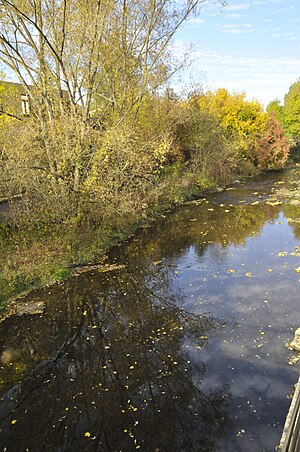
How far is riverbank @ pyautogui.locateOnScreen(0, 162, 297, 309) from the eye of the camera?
11852 mm

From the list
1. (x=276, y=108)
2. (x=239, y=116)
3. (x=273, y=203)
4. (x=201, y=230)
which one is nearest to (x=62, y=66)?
(x=201, y=230)

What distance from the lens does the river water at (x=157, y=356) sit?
20.3 feet

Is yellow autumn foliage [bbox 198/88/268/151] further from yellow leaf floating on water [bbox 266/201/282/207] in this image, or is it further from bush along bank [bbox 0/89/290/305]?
bush along bank [bbox 0/89/290/305]

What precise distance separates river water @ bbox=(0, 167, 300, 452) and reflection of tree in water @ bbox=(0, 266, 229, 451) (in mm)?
25

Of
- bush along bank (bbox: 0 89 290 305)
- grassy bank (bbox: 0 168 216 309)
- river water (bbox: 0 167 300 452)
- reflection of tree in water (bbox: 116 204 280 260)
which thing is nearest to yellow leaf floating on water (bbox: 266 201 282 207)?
reflection of tree in water (bbox: 116 204 280 260)

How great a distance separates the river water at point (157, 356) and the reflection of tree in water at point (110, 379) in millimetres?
25

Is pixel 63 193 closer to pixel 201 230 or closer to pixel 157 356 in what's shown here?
pixel 201 230

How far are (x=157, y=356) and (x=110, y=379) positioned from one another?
1241mm

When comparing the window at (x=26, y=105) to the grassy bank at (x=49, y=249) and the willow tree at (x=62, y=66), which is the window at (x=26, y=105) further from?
the grassy bank at (x=49, y=249)

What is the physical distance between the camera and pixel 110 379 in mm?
7547

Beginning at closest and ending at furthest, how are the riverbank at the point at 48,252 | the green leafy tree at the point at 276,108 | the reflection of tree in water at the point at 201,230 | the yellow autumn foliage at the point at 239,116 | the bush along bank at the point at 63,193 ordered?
the riverbank at the point at 48,252, the bush along bank at the point at 63,193, the reflection of tree in water at the point at 201,230, the yellow autumn foliage at the point at 239,116, the green leafy tree at the point at 276,108

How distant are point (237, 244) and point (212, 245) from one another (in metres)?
1.13

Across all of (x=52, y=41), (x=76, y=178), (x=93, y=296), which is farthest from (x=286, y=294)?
(x=52, y=41)

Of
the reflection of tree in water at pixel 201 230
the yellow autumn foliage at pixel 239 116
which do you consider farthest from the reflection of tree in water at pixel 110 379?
the yellow autumn foliage at pixel 239 116
